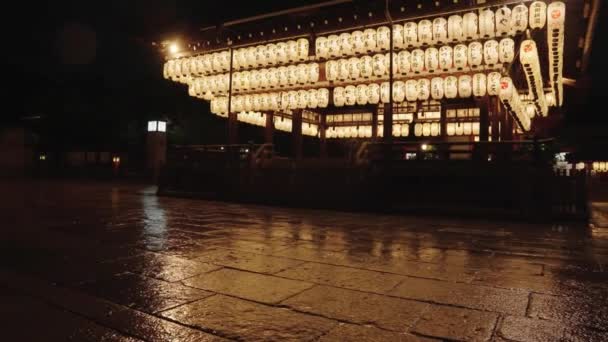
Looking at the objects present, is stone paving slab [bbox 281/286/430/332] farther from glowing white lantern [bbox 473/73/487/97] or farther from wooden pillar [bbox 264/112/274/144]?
wooden pillar [bbox 264/112/274/144]

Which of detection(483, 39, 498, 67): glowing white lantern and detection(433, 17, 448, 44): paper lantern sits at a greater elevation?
detection(433, 17, 448, 44): paper lantern

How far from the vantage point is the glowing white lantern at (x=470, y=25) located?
12102 millimetres

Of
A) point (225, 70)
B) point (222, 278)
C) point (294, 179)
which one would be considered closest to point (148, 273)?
point (222, 278)

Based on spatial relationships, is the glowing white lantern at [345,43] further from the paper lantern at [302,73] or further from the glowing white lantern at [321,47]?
the paper lantern at [302,73]

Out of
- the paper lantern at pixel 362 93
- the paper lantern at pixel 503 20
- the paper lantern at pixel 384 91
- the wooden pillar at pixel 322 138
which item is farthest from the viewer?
the wooden pillar at pixel 322 138

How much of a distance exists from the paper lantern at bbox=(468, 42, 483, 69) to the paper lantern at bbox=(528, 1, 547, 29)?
5.29 feet

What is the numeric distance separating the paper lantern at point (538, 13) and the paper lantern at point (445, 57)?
250cm

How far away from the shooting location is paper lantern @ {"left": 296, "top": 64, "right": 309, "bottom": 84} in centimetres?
1612

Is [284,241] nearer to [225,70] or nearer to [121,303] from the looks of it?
[121,303]

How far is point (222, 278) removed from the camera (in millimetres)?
4500

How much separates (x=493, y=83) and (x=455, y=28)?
2.34 meters

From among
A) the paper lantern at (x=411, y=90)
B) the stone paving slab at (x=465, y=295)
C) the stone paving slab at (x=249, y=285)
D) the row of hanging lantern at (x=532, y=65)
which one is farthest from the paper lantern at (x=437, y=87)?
the stone paving slab at (x=249, y=285)

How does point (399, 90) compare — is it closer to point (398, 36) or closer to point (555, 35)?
point (398, 36)

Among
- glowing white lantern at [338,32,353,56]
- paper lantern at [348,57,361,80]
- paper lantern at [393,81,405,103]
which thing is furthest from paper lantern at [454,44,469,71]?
glowing white lantern at [338,32,353,56]
